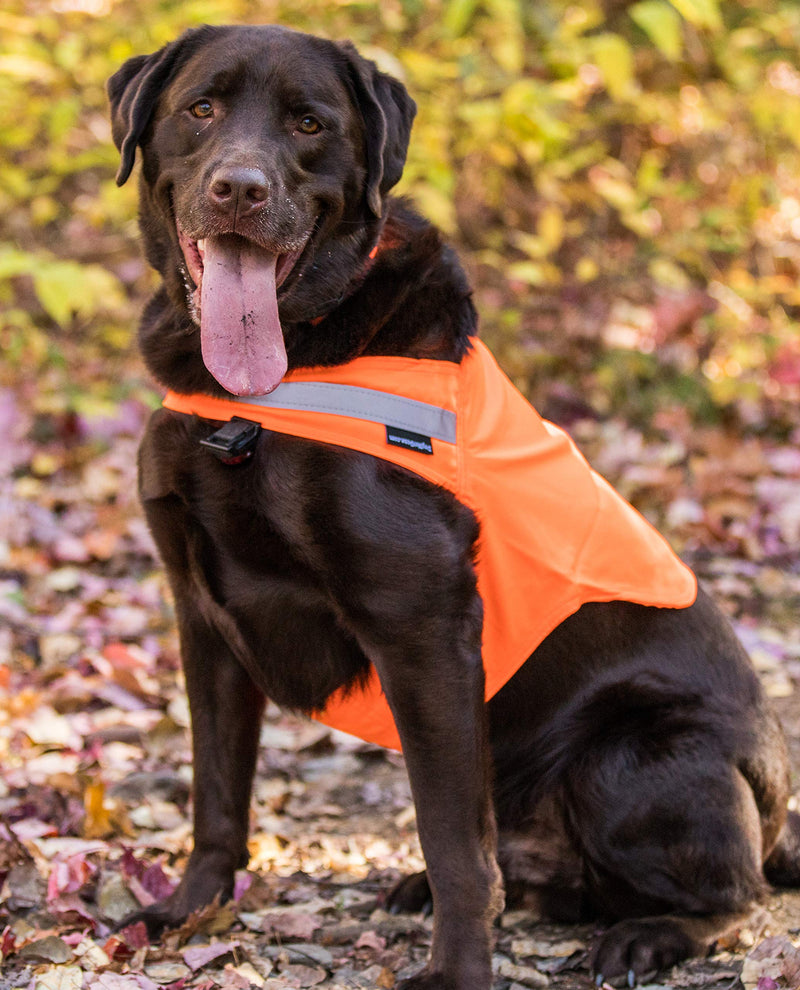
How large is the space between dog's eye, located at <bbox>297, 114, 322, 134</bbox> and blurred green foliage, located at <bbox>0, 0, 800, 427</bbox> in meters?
2.77

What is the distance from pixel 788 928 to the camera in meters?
2.47

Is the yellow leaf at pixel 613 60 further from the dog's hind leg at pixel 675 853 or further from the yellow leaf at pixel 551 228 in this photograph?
the dog's hind leg at pixel 675 853

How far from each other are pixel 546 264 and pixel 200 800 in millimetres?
4577

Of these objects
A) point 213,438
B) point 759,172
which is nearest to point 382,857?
point 213,438

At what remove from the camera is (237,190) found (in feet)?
7.04

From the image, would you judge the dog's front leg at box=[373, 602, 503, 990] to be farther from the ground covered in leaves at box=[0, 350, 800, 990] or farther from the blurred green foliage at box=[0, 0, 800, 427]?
the blurred green foliage at box=[0, 0, 800, 427]

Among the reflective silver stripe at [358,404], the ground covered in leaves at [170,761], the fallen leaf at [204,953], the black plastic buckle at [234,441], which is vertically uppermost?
the reflective silver stripe at [358,404]

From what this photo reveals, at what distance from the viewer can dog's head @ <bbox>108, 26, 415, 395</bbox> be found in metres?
2.19

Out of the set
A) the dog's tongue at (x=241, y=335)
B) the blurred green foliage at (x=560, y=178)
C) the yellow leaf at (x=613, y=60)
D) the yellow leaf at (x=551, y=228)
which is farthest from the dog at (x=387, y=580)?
the yellow leaf at (x=551, y=228)

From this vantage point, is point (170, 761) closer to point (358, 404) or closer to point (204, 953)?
point (204, 953)

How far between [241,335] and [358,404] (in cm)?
28

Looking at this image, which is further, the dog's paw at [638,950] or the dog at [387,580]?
the dog's paw at [638,950]

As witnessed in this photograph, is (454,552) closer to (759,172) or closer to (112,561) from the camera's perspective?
(112,561)

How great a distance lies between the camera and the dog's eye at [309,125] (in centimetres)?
236
